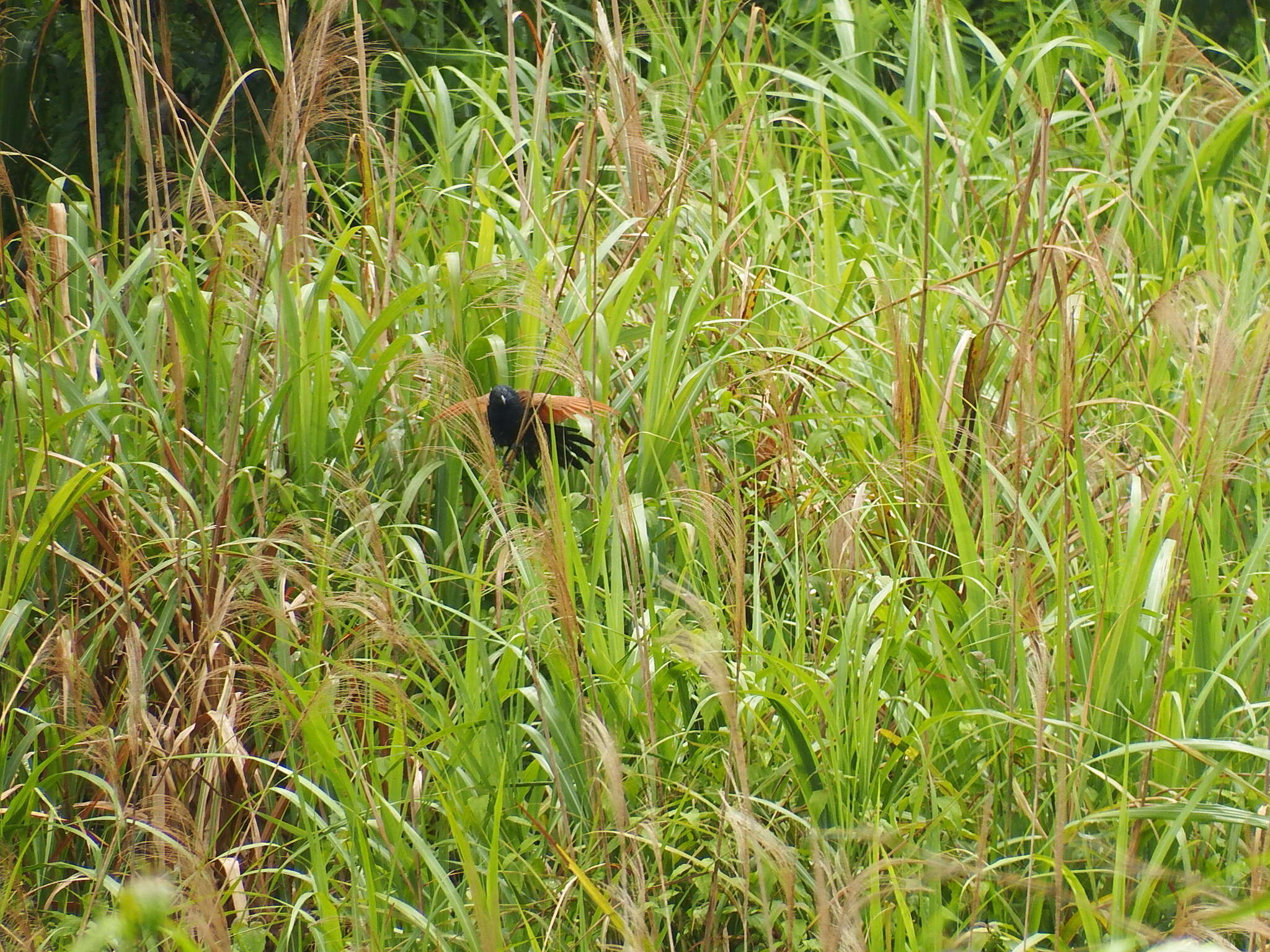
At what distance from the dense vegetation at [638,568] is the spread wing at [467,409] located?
35 millimetres

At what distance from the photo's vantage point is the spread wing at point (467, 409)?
145cm

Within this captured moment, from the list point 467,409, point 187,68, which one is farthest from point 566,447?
point 187,68

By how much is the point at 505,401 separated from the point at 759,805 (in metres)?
0.82

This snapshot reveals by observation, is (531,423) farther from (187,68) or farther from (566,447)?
(187,68)

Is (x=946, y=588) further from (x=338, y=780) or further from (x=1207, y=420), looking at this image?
(x=338, y=780)

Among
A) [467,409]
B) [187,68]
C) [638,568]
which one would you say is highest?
[187,68]

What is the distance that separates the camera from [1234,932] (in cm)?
141

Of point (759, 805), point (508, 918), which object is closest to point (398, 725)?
point (508, 918)

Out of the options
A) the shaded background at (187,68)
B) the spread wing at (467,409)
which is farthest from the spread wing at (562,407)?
the shaded background at (187,68)

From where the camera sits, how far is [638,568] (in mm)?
2035

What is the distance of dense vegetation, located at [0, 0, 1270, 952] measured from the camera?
1.45 m

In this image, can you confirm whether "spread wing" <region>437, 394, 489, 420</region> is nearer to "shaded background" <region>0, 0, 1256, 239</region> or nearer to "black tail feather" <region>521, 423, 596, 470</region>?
"black tail feather" <region>521, 423, 596, 470</region>

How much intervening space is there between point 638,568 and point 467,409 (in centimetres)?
43

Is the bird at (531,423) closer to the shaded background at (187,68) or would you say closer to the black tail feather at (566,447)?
the black tail feather at (566,447)
